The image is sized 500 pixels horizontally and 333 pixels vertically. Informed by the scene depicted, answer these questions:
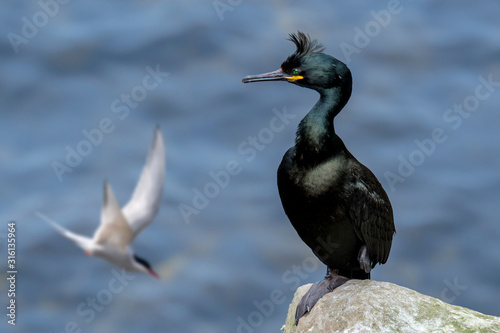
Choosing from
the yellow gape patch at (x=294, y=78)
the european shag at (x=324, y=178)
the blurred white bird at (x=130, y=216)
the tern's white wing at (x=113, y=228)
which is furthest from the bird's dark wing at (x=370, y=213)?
the tern's white wing at (x=113, y=228)

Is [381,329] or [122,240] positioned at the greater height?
[381,329]

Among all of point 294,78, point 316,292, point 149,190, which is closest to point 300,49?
point 294,78

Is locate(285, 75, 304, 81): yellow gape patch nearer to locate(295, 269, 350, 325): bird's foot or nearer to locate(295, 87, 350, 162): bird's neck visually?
locate(295, 87, 350, 162): bird's neck

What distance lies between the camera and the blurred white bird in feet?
42.3

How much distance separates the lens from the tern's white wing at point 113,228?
1343cm

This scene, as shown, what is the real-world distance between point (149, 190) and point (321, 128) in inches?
191

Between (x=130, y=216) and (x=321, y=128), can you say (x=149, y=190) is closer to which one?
(x=130, y=216)

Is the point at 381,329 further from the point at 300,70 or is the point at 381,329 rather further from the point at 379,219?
the point at 300,70

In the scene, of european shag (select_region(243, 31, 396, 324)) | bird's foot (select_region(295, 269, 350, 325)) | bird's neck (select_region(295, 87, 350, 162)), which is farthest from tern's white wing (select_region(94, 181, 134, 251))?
bird's neck (select_region(295, 87, 350, 162))

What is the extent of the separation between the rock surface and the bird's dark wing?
1.63 ft

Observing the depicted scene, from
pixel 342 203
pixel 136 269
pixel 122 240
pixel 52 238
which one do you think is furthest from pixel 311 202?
pixel 52 238

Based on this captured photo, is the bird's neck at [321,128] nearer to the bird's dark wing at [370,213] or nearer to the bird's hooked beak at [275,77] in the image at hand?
the bird's hooked beak at [275,77]

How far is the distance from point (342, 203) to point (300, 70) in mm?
1298

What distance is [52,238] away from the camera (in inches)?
936
